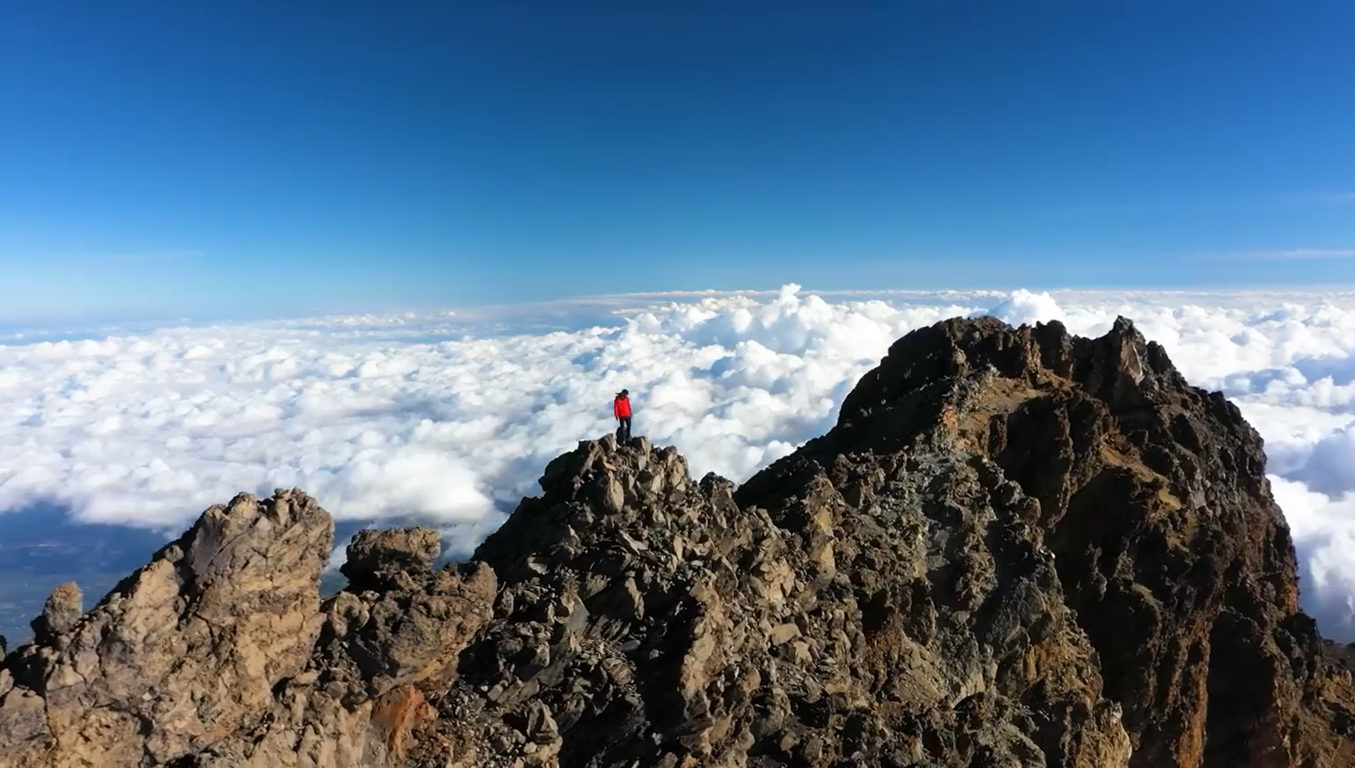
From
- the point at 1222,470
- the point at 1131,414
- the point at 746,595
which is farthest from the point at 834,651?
the point at 1222,470

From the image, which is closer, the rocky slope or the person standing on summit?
the rocky slope

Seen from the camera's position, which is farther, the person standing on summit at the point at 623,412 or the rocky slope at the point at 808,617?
the person standing on summit at the point at 623,412

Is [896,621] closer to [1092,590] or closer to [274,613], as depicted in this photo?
[1092,590]

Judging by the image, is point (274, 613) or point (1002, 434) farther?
point (1002, 434)

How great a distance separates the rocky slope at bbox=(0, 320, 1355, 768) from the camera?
15.8m

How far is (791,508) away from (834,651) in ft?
21.3

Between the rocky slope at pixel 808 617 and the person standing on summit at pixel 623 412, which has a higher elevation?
the person standing on summit at pixel 623 412

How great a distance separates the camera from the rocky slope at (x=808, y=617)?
1580 cm

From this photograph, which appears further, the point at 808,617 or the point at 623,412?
the point at 623,412

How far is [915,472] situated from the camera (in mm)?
37062

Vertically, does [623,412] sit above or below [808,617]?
above

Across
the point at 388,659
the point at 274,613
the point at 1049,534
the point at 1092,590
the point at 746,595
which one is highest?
the point at 274,613

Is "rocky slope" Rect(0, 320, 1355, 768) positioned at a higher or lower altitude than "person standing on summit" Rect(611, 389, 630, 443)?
lower

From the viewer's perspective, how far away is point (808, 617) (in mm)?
27078
